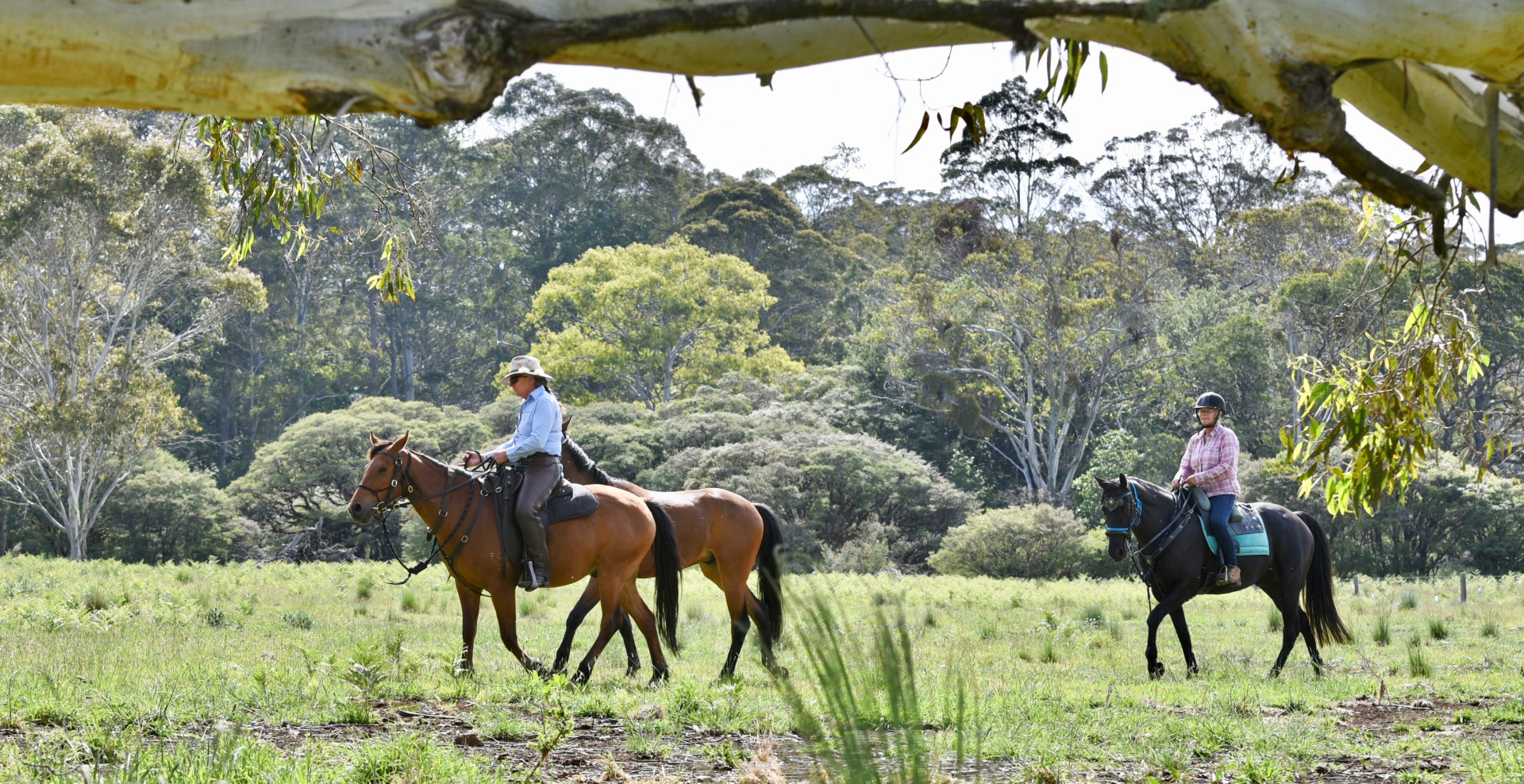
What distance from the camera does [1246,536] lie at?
34.2ft

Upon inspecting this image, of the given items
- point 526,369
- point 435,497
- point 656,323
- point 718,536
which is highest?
point 656,323

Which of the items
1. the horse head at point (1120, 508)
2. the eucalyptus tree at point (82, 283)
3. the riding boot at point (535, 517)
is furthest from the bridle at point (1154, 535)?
the eucalyptus tree at point (82, 283)

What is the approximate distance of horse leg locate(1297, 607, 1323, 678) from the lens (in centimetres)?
1013

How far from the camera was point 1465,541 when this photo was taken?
103ft

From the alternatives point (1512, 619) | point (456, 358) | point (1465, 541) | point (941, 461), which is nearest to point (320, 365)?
point (456, 358)

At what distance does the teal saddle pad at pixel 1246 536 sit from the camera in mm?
10344

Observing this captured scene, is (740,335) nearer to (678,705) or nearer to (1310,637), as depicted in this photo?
(1310,637)

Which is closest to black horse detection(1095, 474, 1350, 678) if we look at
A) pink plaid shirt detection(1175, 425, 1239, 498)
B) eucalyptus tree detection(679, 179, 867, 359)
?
pink plaid shirt detection(1175, 425, 1239, 498)

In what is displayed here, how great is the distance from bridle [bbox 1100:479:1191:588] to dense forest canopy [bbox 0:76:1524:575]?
819 centimetres

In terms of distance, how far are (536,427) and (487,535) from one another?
2.75 feet

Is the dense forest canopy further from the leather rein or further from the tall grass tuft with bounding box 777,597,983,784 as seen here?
the tall grass tuft with bounding box 777,597,983,784

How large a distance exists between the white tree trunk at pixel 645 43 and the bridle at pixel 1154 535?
6.76 meters

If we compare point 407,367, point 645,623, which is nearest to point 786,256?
point 407,367

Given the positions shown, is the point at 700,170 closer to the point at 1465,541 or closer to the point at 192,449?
the point at 192,449
